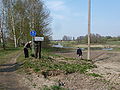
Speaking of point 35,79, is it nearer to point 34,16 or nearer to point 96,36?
point 34,16

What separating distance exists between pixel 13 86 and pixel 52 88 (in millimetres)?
1675

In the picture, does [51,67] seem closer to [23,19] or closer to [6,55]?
[6,55]

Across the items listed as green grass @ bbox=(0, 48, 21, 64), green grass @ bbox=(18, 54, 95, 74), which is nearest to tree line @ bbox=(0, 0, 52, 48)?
green grass @ bbox=(0, 48, 21, 64)

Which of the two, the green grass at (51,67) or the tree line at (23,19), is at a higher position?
the tree line at (23,19)

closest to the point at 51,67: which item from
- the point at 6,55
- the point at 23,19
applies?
the point at 6,55

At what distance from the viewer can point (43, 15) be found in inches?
1256

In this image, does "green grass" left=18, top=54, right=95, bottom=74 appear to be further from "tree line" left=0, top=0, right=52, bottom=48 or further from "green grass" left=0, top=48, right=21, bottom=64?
"tree line" left=0, top=0, right=52, bottom=48

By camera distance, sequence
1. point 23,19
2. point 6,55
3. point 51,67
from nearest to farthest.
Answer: point 51,67 → point 6,55 → point 23,19

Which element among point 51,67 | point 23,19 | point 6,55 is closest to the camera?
point 51,67

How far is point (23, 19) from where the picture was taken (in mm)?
34344

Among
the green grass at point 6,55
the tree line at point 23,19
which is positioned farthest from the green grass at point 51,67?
the tree line at point 23,19

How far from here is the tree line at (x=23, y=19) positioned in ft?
96.8

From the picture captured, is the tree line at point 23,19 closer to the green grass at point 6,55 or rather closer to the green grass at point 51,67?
the green grass at point 6,55

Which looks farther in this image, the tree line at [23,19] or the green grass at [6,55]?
the tree line at [23,19]
